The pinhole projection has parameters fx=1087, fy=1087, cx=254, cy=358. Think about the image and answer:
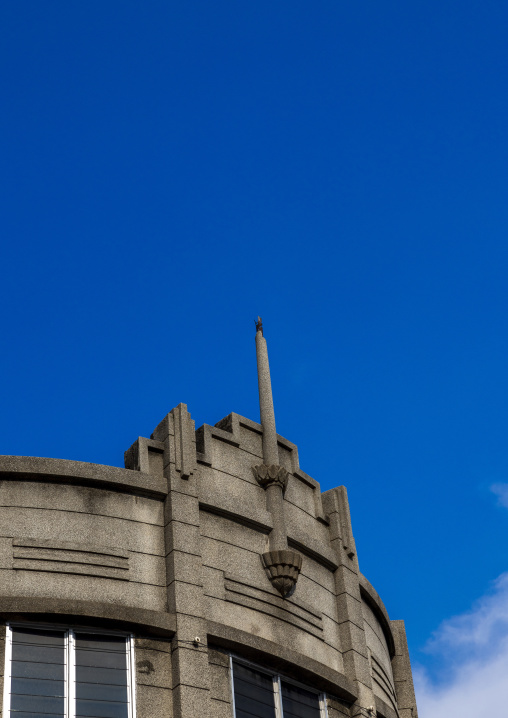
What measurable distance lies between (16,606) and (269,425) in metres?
7.79

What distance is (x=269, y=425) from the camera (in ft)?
82.2

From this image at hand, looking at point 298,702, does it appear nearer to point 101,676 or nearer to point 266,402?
point 101,676

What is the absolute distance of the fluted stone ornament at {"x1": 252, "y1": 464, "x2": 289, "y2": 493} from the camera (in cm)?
2420

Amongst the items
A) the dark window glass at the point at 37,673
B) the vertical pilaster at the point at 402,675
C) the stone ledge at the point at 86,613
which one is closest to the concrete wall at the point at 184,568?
the stone ledge at the point at 86,613

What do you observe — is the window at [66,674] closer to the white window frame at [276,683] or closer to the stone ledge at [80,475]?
the white window frame at [276,683]

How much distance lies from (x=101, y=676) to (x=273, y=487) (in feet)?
20.2

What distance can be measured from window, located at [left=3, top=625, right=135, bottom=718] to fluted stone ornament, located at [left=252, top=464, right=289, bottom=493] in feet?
17.4

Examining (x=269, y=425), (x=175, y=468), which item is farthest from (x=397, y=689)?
(x=175, y=468)

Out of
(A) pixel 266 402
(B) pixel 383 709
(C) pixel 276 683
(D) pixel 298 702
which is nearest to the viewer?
(C) pixel 276 683

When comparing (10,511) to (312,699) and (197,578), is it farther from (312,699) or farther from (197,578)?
(312,699)

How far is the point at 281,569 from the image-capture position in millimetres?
22953

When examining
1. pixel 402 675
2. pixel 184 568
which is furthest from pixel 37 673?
pixel 402 675

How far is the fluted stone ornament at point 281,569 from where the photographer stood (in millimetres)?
22953

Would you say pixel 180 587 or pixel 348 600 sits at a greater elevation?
pixel 348 600
